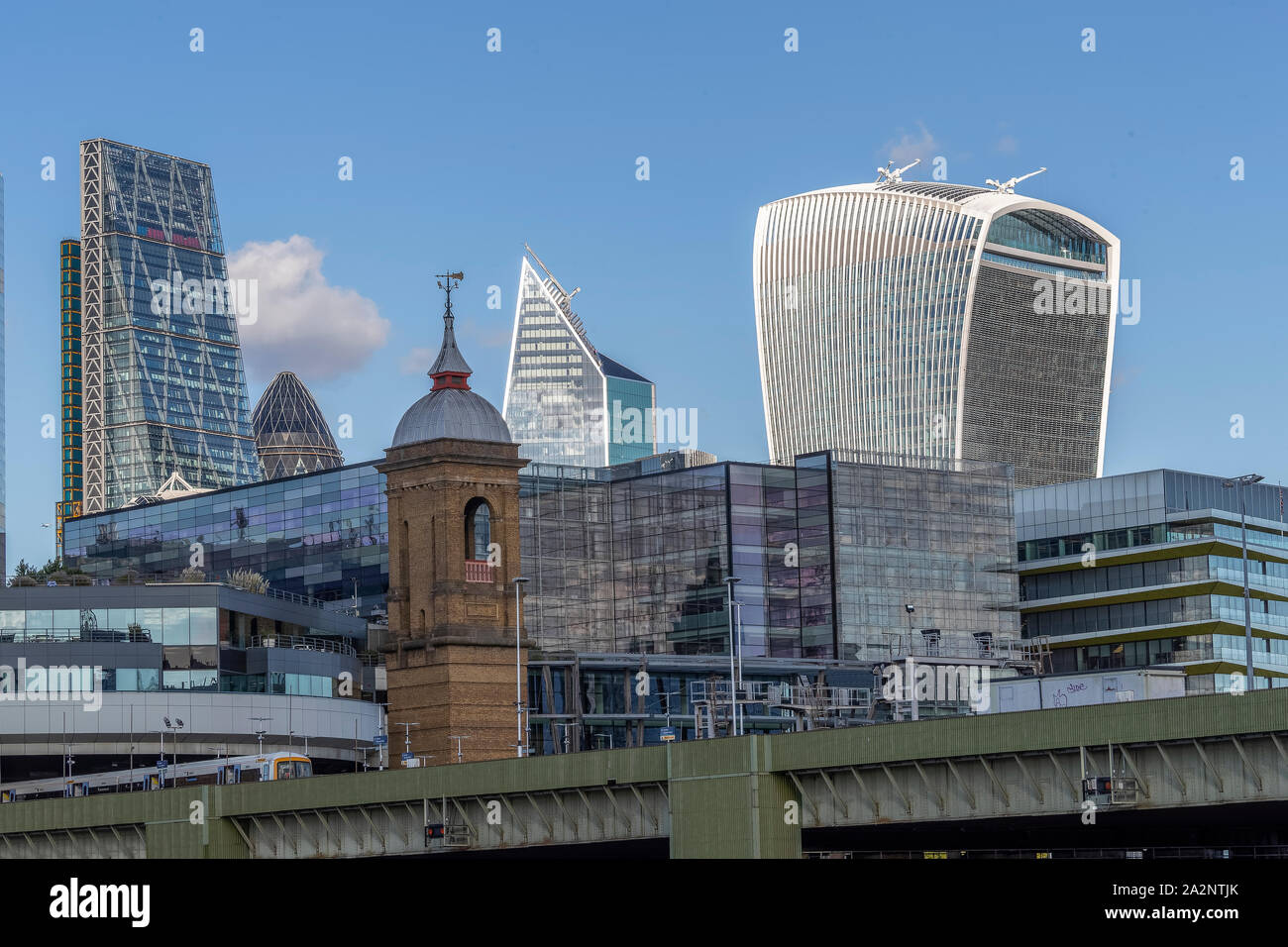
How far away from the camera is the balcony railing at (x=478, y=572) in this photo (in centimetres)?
12238

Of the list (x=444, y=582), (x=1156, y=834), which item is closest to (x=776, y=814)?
(x=1156, y=834)

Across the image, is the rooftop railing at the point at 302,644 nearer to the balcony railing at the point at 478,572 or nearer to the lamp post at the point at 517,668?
the balcony railing at the point at 478,572

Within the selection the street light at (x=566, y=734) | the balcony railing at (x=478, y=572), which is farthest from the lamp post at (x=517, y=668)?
the street light at (x=566, y=734)

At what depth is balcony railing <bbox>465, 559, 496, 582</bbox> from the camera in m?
122

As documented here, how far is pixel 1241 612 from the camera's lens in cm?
19400

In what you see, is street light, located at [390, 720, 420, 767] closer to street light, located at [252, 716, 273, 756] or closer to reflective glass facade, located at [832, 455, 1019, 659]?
street light, located at [252, 716, 273, 756]

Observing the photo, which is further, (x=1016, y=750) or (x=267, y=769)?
(x=267, y=769)

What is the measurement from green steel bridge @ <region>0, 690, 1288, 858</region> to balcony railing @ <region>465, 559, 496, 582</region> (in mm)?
36664

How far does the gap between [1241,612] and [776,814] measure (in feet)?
445

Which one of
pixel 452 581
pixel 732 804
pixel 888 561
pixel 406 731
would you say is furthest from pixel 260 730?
pixel 888 561

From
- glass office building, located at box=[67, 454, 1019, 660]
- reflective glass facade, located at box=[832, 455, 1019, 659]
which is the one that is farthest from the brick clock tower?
reflective glass facade, located at box=[832, 455, 1019, 659]
